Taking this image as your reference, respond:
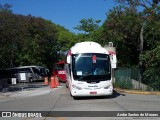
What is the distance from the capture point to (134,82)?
94.0ft

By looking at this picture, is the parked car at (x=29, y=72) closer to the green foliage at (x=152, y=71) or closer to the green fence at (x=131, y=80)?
the green fence at (x=131, y=80)

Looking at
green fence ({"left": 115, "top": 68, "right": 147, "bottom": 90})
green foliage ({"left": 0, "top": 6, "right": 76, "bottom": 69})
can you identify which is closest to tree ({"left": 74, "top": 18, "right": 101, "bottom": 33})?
green foliage ({"left": 0, "top": 6, "right": 76, "bottom": 69})

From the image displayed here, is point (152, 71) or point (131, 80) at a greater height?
point (152, 71)

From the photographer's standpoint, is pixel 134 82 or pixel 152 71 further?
pixel 134 82

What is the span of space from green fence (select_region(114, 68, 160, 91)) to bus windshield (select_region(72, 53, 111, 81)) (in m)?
5.65

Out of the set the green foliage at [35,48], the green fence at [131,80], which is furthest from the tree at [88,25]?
the green fence at [131,80]

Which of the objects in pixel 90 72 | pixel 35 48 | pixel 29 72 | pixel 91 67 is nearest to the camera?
pixel 90 72

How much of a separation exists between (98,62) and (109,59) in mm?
738

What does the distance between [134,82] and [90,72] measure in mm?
7122

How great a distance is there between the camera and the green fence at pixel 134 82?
27155 mm

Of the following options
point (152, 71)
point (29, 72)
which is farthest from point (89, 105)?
point (29, 72)

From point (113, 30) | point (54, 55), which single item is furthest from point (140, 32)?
point (54, 55)

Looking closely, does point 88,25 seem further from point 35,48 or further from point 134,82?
point 134,82

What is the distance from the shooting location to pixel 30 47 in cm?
6247
